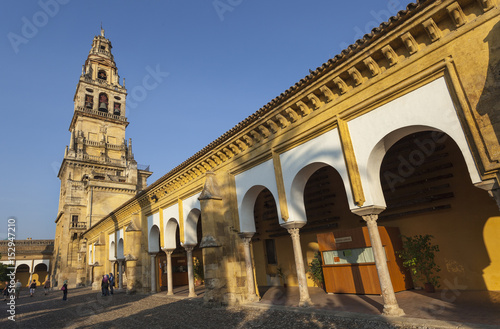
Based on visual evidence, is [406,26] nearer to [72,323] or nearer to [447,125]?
[447,125]

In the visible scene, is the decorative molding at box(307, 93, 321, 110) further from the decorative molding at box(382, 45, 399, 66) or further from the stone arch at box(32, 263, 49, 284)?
the stone arch at box(32, 263, 49, 284)

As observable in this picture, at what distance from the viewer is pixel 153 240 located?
17.3 metres

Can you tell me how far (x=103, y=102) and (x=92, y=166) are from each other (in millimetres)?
10750

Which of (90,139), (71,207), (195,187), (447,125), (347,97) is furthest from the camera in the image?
(90,139)

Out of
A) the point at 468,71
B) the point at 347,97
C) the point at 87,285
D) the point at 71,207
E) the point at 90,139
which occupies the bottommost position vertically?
the point at 87,285

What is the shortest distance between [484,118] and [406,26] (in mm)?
2352

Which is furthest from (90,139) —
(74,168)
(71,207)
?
(71,207)

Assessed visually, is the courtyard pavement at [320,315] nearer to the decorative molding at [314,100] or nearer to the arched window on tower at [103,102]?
the decorative molding at [314,100]

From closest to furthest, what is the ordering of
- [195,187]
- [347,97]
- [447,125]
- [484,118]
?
[484,118]
[447,125]
[347,97]
[195,187]

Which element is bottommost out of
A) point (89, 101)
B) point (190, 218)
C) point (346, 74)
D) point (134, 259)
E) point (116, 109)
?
point (134, 259)

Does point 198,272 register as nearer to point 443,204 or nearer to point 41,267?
point 443,204

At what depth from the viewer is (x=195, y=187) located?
12969 mm

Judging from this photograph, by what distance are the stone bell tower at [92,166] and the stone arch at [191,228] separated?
987 inches

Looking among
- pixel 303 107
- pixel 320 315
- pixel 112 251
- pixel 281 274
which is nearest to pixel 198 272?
pixel 281 274
